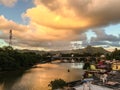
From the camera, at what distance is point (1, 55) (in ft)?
578

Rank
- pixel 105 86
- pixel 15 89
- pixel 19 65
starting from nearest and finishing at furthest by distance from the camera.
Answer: pixel 105 86
pixel 15 89
pixel 19 65

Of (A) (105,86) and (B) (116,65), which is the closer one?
(A) (105,86)

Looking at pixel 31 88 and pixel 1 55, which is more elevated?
pixel 1 55

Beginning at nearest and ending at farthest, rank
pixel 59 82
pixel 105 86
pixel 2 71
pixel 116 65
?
pixel 105 86
pixel 59 82
pixel 116 65
pixel 2 71

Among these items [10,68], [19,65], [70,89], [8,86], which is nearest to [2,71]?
[10,68]

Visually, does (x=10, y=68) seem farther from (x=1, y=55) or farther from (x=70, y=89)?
(x=70, y=89)

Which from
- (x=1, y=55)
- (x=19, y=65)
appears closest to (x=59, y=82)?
(x=1, y=55)

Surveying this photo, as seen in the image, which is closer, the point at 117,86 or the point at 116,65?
the point at 117,86

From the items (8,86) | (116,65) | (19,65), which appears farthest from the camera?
(19,65)

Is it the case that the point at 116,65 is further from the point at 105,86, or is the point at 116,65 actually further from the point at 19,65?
the point at 105,86

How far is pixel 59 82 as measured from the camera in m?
78.4

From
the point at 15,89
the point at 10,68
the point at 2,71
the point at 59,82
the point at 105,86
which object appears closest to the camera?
the point at 105,86

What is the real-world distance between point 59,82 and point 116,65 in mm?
65995

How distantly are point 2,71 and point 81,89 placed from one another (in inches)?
4444
